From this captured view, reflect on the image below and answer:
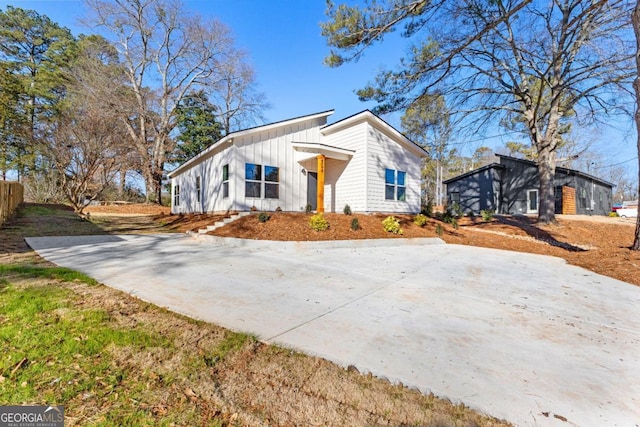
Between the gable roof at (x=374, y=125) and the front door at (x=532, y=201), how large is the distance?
470 inches

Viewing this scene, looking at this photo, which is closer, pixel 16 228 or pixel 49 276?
pixel 49 276

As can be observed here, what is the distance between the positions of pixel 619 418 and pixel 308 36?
42.6ft

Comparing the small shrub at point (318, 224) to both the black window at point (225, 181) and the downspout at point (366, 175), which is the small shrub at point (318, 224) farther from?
the black window at point (225, 181)

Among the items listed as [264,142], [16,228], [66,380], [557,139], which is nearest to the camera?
[66,380]

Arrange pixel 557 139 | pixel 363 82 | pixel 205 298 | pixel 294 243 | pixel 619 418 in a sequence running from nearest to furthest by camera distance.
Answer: pixel 619 418 < pixel 205 298 < pixel 294 243 < pixel 363 82 < pixel 557 139

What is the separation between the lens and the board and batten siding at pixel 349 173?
38.7 ft

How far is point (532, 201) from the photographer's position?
19938 millimetres

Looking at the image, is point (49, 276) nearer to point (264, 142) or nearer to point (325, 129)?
point (264, 142)

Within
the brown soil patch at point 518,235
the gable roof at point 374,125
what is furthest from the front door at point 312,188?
the brown soil patch at point 518,235

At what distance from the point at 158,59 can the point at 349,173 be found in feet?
68.5

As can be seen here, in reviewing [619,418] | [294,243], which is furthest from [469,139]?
[619,418]

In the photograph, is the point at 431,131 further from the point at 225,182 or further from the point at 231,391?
the point at 231,391

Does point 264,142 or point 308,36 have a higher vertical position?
point 308,36

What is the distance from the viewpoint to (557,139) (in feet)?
42.2
